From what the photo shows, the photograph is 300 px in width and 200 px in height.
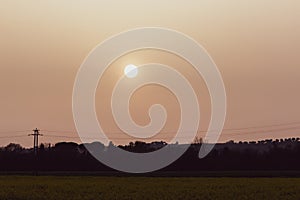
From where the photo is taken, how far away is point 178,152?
133625 millimetres

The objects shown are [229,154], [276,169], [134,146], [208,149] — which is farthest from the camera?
[134,146]

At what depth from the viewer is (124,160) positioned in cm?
12975

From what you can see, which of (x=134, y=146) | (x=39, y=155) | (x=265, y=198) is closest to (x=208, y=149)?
(x=134, y=146)

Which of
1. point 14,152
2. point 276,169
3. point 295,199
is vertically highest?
point 14,152

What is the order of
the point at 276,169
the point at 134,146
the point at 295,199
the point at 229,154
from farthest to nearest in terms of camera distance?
the point at 134,146 < the point at 229,154 < the point at 276,169 < the point at 295,199

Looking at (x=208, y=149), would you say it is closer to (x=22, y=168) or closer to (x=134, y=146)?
(x=134, y=146)

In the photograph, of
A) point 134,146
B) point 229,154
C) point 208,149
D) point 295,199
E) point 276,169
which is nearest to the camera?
point 295,199

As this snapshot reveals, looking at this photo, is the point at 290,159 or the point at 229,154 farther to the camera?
the point at 229,154

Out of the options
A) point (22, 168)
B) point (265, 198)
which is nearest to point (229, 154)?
point (22, 168)

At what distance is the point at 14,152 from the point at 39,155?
951 cm

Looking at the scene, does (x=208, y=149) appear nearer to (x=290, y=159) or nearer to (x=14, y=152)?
(x=290, y=159)

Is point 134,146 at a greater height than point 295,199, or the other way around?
point 134,146

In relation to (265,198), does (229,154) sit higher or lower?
higher

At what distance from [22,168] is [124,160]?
64.5 ft
